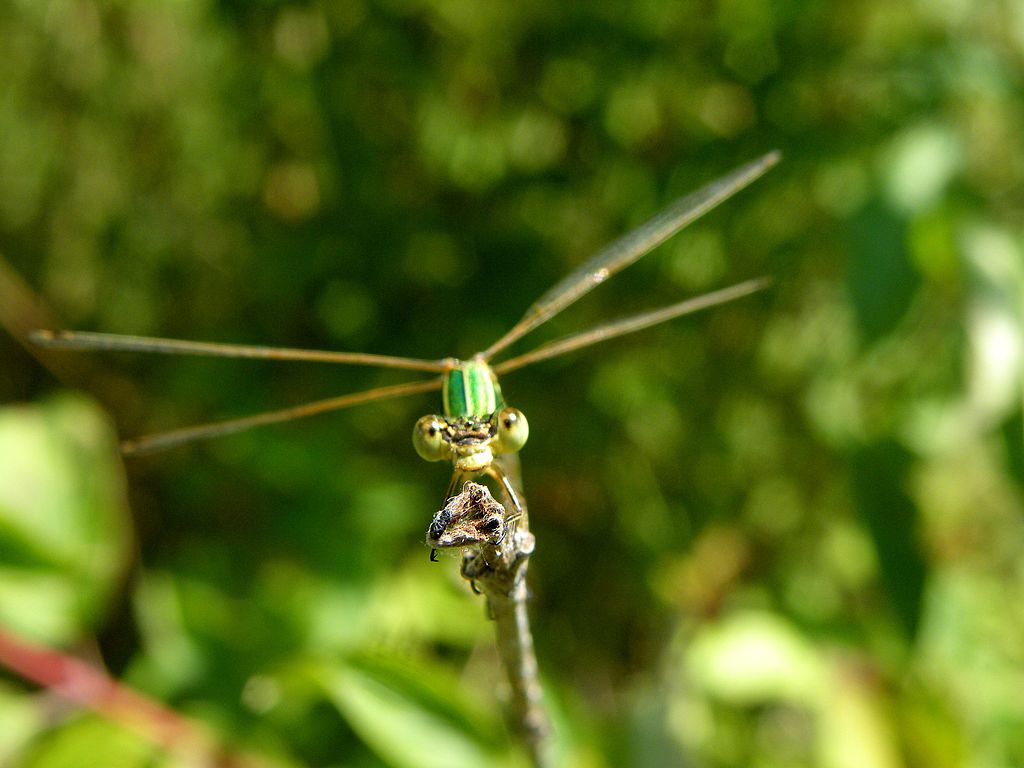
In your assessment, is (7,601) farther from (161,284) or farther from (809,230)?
(809,230)

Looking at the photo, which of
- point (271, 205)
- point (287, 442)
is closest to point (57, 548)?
point (287, 442)

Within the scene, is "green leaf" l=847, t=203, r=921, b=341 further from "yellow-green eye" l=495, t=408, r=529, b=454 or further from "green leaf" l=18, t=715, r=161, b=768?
"green leaf" l=18, t=715, r=161, b=768

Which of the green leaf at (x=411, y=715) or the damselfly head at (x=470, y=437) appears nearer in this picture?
the damselfly head at (x=470, y=437)

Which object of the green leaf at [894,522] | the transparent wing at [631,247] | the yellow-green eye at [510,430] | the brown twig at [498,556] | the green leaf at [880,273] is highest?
the green leaf at [880,273]

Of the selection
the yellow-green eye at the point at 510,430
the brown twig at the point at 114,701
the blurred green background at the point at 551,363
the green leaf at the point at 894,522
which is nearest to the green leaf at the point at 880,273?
the blurred green background at the point at 551,363

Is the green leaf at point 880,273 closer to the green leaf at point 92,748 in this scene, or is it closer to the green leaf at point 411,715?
the green leaf at point 411,715

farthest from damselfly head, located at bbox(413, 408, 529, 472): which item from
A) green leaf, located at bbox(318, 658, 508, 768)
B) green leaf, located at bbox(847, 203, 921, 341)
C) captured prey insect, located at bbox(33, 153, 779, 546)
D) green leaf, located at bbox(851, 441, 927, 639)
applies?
green leaf, located at bbox(851, 441, 927, 639)

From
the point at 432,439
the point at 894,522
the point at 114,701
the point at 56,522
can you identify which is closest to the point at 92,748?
the point at 114,701

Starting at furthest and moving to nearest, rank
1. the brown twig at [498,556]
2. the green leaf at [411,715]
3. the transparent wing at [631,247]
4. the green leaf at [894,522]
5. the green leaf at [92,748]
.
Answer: the green leaf at [894,522]
the green leaf at [92,748]
the green leaf at [411,715]
the transparent wing at [631,247]
the brown twig at [498,556]
